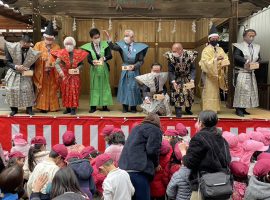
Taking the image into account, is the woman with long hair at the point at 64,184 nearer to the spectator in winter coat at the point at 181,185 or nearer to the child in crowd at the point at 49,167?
the child in crowd at the point at 49,167

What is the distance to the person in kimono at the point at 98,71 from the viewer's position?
7637 millimetres

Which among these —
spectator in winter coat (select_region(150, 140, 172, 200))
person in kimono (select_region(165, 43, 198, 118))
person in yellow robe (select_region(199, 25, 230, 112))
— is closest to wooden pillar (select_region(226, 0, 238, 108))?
person in yellow robe (select_region(199, 25, 230, 112))

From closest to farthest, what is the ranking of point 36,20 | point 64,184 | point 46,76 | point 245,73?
point 64,184 → point 245,73 → point 46,76 → point 36,20

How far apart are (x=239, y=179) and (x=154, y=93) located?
371 centimetres

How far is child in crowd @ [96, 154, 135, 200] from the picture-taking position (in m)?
3.57

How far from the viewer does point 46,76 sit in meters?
7.69

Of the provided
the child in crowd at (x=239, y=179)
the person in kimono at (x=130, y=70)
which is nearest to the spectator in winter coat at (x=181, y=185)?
the child in crowd at (x=239, y=179)

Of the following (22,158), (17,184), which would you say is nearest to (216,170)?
(17,184)

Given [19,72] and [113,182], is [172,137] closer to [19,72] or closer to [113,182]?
[113,182]

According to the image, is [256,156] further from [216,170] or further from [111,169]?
[111,169]

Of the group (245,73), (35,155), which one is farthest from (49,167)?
(245,73)

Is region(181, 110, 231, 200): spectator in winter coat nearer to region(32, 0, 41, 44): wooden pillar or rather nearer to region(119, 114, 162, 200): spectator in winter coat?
region(119, 114, 162, 200): spectator in winter coat

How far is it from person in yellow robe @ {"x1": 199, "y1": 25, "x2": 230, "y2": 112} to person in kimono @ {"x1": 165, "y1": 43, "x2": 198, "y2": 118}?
0.27 metres

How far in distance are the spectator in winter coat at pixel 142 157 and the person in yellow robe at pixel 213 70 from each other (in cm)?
354
